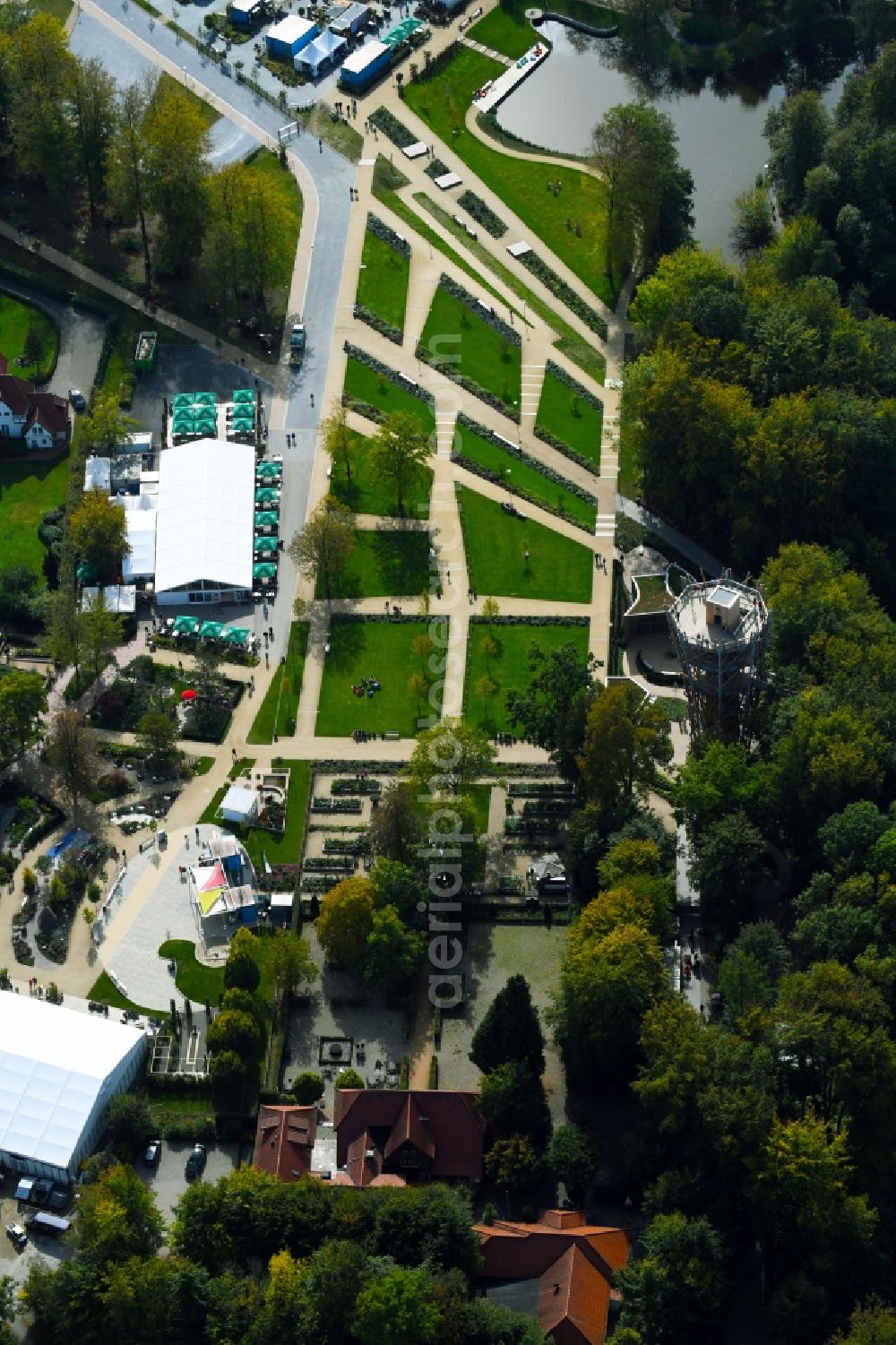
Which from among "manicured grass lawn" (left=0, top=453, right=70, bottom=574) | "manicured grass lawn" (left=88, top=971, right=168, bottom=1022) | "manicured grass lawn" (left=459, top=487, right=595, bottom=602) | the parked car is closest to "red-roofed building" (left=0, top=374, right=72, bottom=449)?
"manicured grass lawn" (left=0, top=453, right=70, bottom=574)

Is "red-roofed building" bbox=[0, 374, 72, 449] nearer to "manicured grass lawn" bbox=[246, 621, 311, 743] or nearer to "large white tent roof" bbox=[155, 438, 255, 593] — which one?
"large white tent roof" bbox=[155, 438, 255, 593]

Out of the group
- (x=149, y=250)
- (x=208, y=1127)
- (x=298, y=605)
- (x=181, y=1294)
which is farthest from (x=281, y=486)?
(x=181, y=1294)

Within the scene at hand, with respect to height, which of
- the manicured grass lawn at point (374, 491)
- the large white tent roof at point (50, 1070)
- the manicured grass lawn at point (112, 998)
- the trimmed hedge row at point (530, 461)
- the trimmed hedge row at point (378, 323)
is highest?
the trimmed hedge row at point (378, 323)

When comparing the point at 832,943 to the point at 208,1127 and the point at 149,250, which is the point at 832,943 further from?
the point at 149,250

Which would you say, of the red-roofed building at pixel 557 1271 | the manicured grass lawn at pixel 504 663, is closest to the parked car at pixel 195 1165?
the red-roofed building at pixel 557 1271

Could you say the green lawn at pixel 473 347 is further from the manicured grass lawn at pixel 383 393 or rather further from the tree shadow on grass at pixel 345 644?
the tree shadow on grass at pixel 345 644

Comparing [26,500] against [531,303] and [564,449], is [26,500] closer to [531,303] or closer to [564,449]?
[564,449]
